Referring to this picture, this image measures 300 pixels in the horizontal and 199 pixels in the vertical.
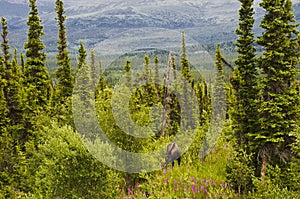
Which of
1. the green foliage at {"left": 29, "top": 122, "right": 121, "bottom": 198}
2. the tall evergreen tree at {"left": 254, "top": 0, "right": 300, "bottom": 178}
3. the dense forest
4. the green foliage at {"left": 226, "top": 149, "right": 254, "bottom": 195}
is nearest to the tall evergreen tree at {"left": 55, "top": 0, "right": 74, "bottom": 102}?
the dense forest

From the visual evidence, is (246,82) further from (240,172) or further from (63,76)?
(63,76)

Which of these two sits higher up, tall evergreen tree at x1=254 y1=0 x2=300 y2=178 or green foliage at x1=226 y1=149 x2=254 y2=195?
tall evergreen tree at x1=254 y1=0 x2=300 y2=178

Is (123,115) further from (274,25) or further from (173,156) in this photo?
(274,25)

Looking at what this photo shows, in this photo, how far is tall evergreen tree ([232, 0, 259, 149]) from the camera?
67.2 feet

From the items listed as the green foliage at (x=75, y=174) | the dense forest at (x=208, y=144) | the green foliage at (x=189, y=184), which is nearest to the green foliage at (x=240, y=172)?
the dense forest at (x=208, y=144)

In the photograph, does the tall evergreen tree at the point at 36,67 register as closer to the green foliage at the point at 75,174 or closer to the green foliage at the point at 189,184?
the green foliage at the point at 189,184

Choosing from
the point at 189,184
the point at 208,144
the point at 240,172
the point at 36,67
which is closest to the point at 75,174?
the point at 189,184

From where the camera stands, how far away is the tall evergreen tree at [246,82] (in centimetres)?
2047

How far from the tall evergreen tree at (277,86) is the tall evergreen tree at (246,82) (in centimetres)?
66

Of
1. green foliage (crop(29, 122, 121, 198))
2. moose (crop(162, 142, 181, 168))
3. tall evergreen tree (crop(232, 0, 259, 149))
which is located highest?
tall evergreen tree (crop(232, 0, 259, 149))

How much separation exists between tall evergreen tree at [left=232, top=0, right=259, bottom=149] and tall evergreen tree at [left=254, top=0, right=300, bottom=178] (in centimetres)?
66

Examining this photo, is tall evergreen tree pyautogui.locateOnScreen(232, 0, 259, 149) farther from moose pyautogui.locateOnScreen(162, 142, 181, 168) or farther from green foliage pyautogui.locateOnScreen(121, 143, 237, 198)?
moose pyautogui.locateOnScreen(162, 142, 181, 168)

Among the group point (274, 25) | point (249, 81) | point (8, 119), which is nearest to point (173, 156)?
point (249, 81)

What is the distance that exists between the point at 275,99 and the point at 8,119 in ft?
80.2
